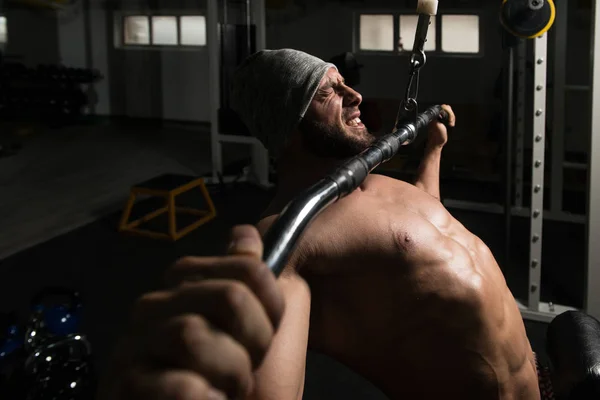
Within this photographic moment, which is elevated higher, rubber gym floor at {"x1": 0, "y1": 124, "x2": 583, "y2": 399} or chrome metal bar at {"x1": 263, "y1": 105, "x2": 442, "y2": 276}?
chrome metal bar at {"x1": 263, "y1": 105, "x2": 442, "y2": 276}

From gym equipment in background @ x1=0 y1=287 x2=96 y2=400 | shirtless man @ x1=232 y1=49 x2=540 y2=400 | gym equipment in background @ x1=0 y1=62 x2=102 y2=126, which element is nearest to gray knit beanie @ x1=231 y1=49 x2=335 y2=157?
shirtless man @ x1=232 y1=49 x2=540 y2=400

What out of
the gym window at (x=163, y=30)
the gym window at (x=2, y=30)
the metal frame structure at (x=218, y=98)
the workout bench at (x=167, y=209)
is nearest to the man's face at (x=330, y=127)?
the workout bench at (x=167, y=209)

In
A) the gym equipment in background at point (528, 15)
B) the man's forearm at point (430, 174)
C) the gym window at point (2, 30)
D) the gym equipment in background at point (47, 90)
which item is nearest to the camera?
the man's forearm at point (430, 174)

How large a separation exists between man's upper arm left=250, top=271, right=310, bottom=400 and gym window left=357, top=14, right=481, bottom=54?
5420 mm

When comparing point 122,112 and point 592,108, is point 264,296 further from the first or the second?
point 122,112

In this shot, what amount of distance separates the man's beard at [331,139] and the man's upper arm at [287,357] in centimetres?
35

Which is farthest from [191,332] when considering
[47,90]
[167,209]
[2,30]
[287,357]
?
[2,30]

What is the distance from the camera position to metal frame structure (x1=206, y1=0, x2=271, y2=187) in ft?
15.7

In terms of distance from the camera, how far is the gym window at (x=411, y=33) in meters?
5.95

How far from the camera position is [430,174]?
152 centimetres

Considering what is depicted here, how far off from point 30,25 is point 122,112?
187 cm

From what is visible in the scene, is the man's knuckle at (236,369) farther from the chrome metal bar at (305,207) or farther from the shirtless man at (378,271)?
the shirtless man at (378,271)

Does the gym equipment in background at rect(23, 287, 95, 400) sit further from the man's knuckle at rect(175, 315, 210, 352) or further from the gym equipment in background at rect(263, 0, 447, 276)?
the man's knuckle at rect(175, 315, 210, 352)

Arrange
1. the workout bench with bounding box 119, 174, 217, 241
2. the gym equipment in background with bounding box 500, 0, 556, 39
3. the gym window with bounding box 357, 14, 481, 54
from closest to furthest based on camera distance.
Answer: the gym equipment in background with bounding box 500, 0, 556, 39, the workout bench with bounding box 119, 174, 217, 241, the gym window with bounding box 357, 14, 481, 54
